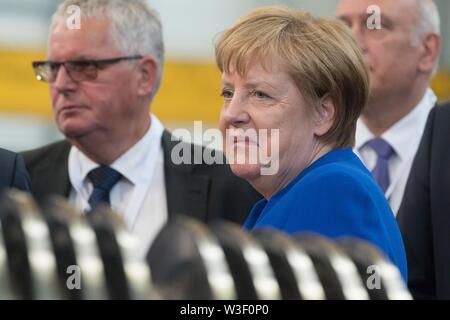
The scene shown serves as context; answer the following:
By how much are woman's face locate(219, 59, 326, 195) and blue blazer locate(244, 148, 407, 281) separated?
16 cm

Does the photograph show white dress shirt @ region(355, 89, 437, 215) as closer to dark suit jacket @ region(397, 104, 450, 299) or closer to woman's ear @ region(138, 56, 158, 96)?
dark suit jacket @ region(397, 104, 450, 299)

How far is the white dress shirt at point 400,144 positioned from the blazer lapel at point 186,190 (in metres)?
0.63

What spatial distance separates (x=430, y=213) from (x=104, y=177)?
1226 millimetres

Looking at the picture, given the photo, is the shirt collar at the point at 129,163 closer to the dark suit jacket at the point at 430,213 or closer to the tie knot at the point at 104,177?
the tie knot at the point at 104,177

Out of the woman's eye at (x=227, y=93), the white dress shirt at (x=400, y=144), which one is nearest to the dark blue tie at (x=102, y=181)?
the white dress shirt at (x=400, y=144)

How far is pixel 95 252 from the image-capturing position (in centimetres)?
130

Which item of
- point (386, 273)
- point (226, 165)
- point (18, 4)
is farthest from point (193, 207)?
point (18, 4)

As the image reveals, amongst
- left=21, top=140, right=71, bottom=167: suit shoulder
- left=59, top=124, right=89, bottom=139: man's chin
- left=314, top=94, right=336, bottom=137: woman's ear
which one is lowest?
left=21, top=140, right=71, bottom=167: suit shoulder

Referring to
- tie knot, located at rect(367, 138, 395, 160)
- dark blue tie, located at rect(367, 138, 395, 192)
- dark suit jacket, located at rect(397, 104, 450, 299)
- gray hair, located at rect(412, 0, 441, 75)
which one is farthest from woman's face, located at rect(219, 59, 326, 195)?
gray hair, located at rect(412, 0, 441, 75)

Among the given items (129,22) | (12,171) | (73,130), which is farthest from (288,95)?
(129,22)

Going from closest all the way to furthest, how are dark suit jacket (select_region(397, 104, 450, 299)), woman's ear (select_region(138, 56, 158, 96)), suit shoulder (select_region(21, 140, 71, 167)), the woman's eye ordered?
the woman's eye
dark suit jacket (select_region(397, 104, 450, 299))
suit shoulder (select_region(21, 140, 71, 167))
woman's ear (select_region(138, 56, 158, 96))

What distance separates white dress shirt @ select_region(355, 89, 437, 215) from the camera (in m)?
3.88
